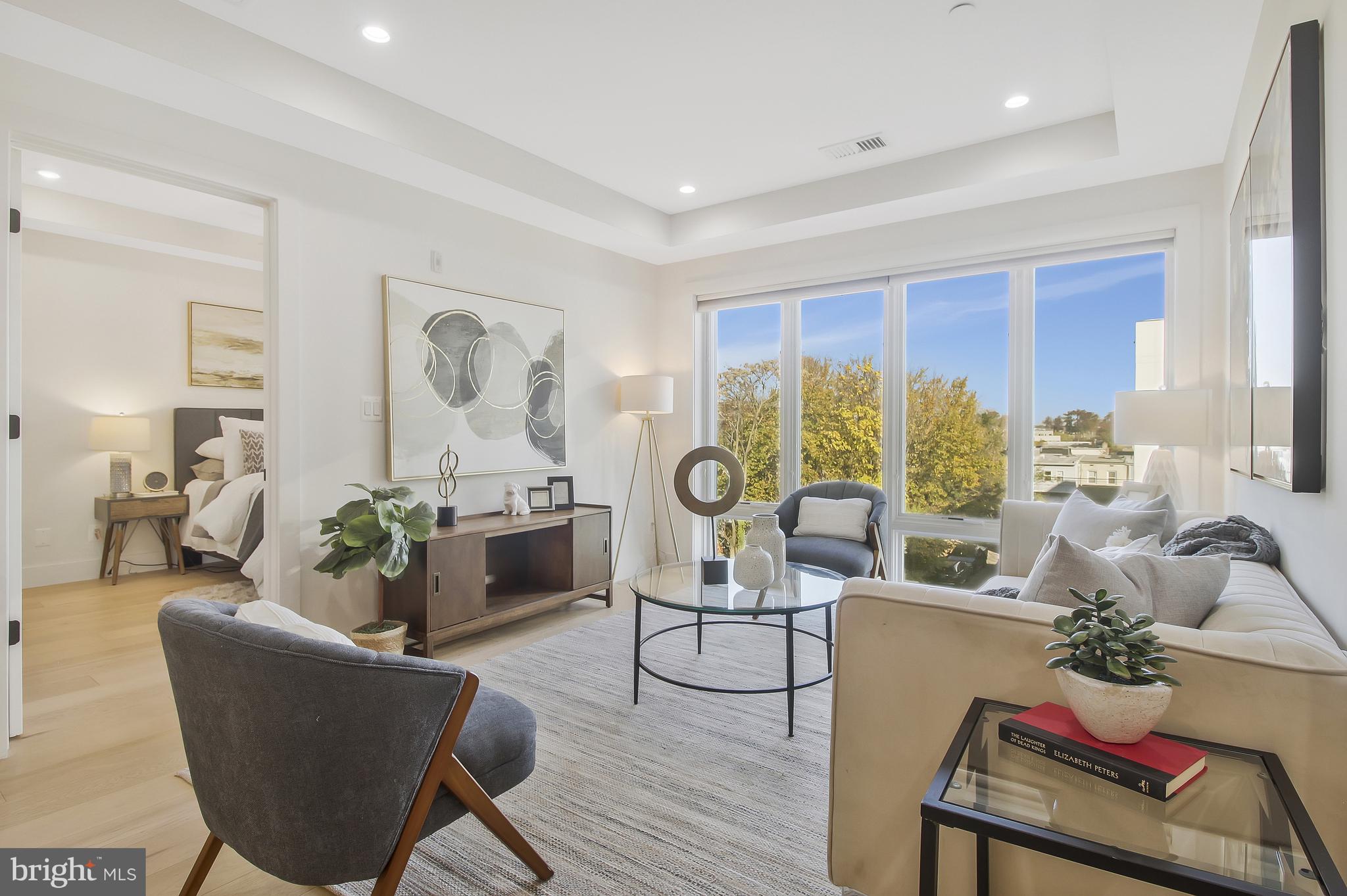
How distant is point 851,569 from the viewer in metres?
3.65

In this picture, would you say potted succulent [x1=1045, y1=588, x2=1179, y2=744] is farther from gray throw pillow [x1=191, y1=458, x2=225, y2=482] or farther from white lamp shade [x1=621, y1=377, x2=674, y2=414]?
gray throw pillow [x1=191, y1=458, x2=225, y2=482]

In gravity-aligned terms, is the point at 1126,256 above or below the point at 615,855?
above

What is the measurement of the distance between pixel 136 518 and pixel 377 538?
124 inches

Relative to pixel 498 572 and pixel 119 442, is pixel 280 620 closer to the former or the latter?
pixel 498 572

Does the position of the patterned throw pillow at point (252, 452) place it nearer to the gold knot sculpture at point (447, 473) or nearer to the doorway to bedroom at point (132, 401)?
the doorway to bedroom at point (132, 401)

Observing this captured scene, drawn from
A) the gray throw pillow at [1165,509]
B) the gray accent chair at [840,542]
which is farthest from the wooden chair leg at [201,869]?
the gray throw pillow at [1165,509]

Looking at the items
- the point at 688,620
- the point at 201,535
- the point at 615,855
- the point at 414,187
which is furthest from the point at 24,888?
the point at 201,535

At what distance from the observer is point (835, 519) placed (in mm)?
4117

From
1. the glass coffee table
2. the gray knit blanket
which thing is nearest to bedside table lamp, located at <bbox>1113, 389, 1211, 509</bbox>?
the gray knit blanket

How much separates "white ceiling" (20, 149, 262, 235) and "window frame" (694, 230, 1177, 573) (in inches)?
127

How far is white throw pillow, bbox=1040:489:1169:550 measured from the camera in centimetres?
250

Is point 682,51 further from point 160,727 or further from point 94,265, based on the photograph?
point 94,265

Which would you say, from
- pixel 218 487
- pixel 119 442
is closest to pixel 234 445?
pixel 218 487

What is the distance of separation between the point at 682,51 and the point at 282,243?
200 centimetres
